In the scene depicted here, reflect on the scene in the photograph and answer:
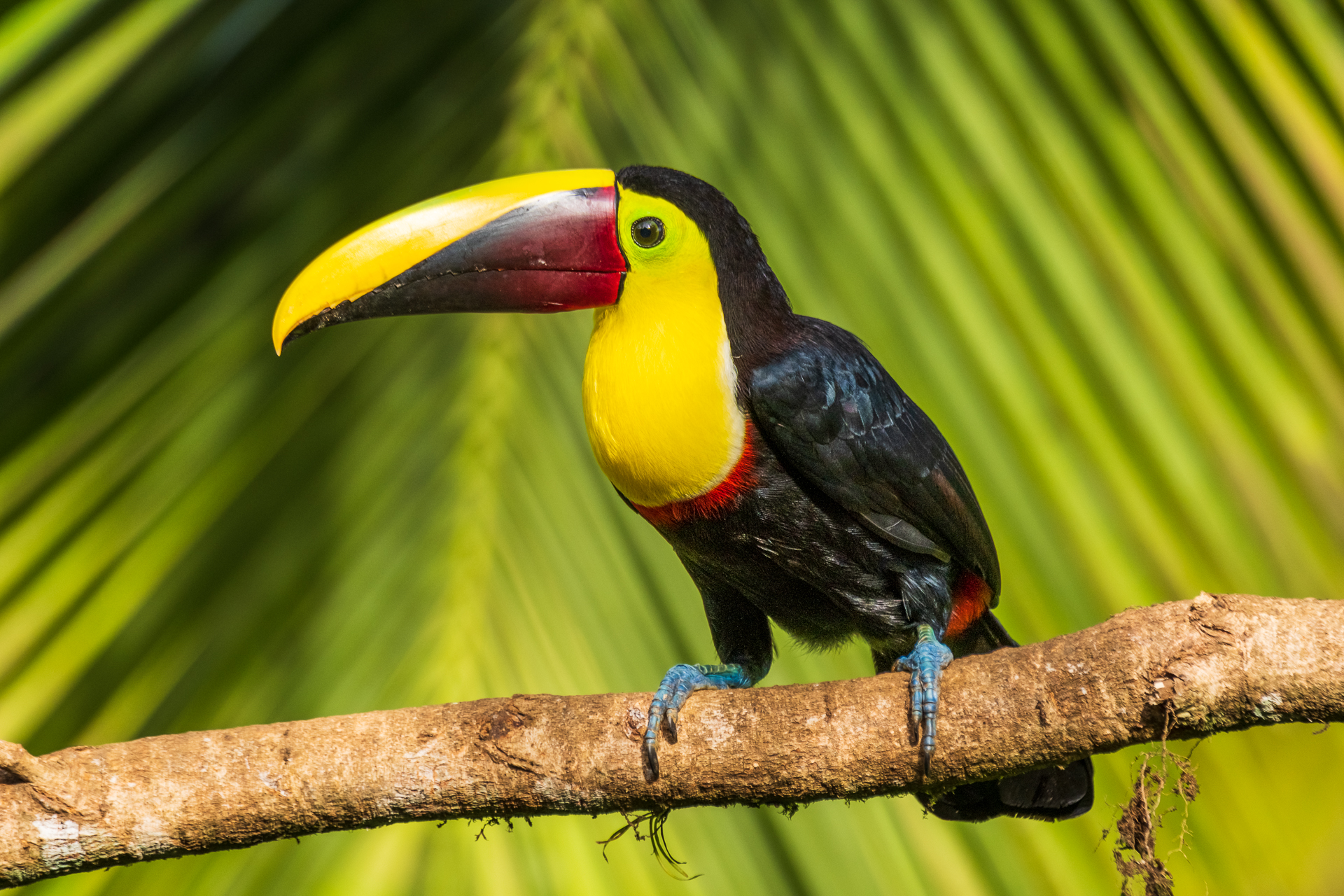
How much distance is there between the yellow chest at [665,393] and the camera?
1940mm

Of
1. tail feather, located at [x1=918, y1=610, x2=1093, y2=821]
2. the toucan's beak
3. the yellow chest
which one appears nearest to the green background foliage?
Result: tail feather, located at [x1=918, y1=610, x2=1093, y2=821]

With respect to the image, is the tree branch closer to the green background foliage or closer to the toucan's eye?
the green background foliage

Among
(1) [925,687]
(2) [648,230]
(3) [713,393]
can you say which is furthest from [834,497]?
(2) [648,230]

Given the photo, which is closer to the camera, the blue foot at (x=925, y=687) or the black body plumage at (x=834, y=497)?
the blue foot at (x=925, y=687)

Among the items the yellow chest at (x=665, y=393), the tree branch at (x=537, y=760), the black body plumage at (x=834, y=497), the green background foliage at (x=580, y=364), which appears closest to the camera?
the tree branch at (x=537, y=760)

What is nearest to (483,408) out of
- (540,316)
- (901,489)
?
(540,316)

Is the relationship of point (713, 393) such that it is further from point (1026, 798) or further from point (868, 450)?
point (1026, 798)

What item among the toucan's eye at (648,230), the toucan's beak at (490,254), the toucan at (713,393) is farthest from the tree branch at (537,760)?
the toucan's eye at (648,230)

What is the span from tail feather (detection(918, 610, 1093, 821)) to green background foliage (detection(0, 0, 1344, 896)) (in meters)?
0.06

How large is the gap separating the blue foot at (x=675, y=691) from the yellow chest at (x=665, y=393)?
1.15 ft

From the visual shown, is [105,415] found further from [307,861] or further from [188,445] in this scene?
[307,861]

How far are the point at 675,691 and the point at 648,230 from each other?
0.89 metres

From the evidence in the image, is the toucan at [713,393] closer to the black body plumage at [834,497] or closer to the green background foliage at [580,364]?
the black body plumage at [834,497]

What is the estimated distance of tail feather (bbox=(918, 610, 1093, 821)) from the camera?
2080 millimetres
